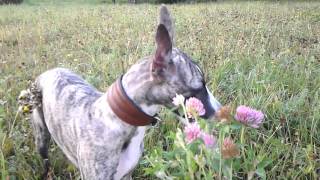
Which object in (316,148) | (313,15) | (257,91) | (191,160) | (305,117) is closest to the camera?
(191,160)

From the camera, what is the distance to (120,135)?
2.48 meters

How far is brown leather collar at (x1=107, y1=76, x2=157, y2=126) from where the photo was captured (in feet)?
7.88

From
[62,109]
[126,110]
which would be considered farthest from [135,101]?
[62,109]

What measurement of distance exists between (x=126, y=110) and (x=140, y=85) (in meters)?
0.15

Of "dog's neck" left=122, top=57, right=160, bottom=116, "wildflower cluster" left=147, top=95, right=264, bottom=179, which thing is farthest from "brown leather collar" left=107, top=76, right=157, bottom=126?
"wildflower cluster" left=147, top=95, right=264, bottom=179

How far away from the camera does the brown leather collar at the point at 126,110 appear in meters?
2.40

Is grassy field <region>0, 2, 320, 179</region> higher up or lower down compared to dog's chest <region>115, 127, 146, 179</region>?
lower down

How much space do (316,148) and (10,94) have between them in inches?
105

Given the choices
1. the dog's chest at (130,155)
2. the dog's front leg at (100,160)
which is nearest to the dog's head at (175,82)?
the dog's chest at (130,155)

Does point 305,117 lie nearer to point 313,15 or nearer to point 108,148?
point 108,148

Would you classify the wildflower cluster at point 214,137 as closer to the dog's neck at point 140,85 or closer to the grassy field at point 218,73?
the grassy field at point 218,73

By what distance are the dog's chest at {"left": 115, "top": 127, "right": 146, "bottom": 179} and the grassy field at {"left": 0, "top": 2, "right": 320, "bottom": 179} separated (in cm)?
13

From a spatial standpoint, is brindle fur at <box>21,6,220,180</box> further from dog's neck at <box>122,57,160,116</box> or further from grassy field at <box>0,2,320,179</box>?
grassy field at <box>0,2,320,179</box>

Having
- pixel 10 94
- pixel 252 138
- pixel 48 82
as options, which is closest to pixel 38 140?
pixel 48 82
